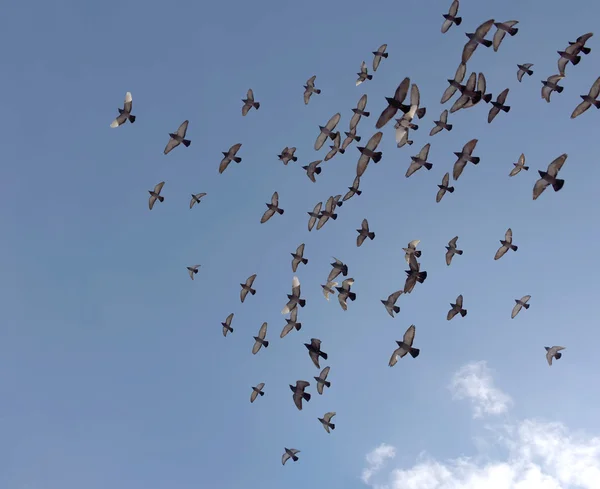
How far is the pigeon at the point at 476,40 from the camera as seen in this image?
88.6 feet

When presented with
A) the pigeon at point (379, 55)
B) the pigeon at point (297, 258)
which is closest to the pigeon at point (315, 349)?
the pigeon at point (297, 258)

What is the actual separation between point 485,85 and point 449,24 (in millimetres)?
3987

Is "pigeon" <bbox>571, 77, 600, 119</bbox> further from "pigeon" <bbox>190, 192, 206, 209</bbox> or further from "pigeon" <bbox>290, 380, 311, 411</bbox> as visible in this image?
"pigeon" <bbox>190, 192, 206, 209</bbox>

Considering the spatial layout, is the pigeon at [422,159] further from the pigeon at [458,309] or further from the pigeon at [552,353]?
the pigeon at [552,353]

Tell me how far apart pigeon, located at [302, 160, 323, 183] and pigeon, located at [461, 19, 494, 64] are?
29.2ft

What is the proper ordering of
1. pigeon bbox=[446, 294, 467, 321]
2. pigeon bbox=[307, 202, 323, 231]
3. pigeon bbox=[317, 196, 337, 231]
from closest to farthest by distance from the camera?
1. pigeon bbox=[317, 196, 337, 231]
2. pigeon bbox=[307, 202, 323, 231]
3. pigeon bbox=[446, 294, 467, 321]

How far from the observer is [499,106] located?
29922 mm

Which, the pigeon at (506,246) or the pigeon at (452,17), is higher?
the pigeon at (452,17)

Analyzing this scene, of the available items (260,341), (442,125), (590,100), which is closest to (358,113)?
(442,125)

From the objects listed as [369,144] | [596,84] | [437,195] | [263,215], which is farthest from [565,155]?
[263,215]

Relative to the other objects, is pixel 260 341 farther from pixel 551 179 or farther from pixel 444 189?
pixel 551 179

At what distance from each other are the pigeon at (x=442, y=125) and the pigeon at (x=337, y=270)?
8209mm

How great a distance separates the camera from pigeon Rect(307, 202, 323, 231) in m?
33.1

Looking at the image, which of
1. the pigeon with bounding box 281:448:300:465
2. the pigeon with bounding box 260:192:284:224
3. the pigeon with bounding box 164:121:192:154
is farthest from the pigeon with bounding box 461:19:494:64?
the pigeon with bounding box 281:448:300:465
